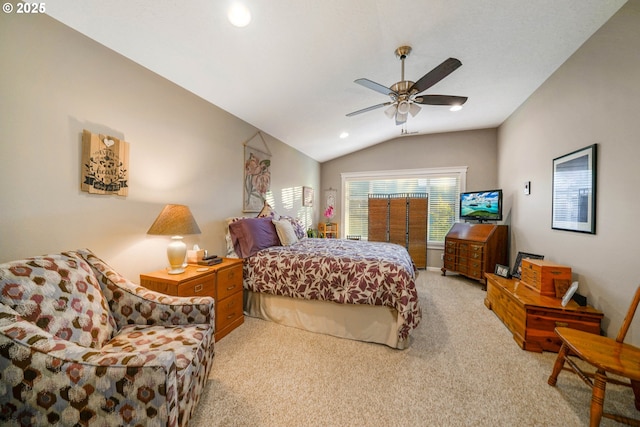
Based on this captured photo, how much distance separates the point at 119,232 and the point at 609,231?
416 cm

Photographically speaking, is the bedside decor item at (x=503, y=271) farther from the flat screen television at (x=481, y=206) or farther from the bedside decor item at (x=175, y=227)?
the bedside decor item at (x=175, y=227)

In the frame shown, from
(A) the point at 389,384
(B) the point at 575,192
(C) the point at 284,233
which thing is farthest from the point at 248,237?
(B) the point at 575,192

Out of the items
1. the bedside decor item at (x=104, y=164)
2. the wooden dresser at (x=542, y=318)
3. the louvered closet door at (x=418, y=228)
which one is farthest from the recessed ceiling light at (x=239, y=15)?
the louvered closet door at (x=418, y=228)

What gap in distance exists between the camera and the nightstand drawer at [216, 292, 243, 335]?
2.21 meters

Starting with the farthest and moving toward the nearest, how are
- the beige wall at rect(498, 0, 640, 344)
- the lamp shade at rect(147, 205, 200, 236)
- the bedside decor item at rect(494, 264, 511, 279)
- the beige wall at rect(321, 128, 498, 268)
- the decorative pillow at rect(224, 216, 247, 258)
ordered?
the beige wall at rect(321, 128, 498, 268) < the bedside decor item at rect(494, 264, 511, 279) < the decorative pillow at rect(224, 216, 247, 258) < the lamp shade at rect(147, 205, 200, 236) < the beige wall at rect(498, 0, 640, 344)

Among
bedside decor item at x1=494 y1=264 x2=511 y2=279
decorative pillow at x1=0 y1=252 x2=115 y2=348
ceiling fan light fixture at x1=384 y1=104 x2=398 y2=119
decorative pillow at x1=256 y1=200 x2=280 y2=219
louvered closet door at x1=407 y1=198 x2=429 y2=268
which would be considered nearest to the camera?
decorative pillow at x1=0 y1=252 x2=115 y2=348

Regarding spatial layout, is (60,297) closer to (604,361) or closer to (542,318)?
(604,361)

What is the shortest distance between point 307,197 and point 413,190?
8.15 feet

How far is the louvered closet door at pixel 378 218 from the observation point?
5101mm

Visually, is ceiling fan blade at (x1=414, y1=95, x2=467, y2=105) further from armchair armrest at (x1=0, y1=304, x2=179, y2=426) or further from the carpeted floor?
armchair armrest at (x1=0, y1=304, x2=179, y2=426)

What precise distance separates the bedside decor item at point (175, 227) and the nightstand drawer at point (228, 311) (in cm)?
54

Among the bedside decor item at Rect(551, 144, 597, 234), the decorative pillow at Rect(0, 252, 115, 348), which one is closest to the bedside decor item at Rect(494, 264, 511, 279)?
the bedside decor item at Rect(551, 144, 597, 234)

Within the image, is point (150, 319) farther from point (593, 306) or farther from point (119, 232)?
point (593, 306)

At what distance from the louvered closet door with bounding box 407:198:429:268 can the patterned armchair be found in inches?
171
